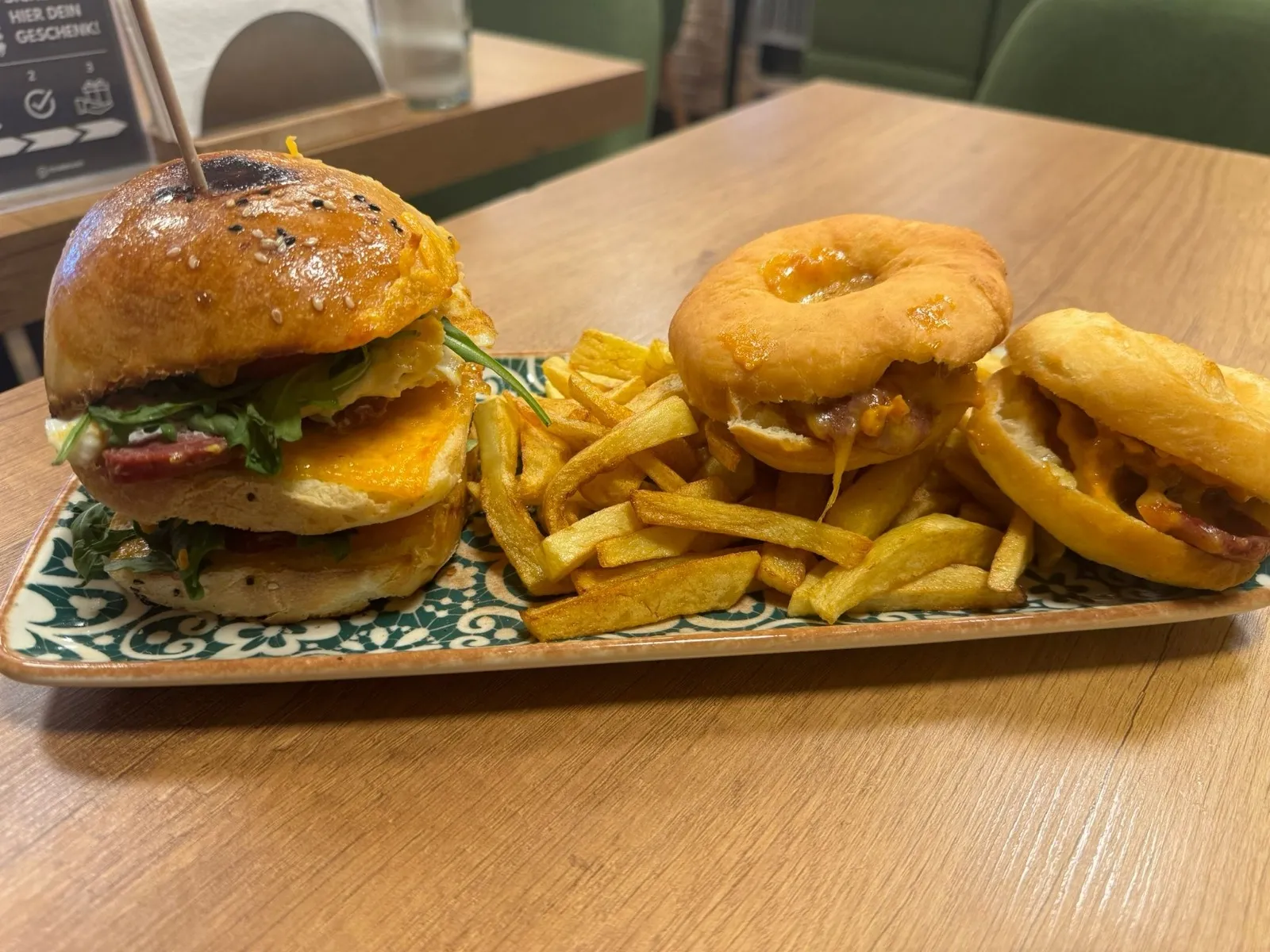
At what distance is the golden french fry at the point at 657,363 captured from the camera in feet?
6.13

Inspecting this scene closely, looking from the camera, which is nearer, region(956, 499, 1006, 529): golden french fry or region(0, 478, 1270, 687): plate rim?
region(0, 478, 1270, 687): plate rim

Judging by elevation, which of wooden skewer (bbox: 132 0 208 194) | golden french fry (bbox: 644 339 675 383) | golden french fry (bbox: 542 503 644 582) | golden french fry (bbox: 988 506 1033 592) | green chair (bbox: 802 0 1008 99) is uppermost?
wooden skewer (bbox: 132 0 208 194)

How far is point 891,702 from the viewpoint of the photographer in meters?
1.50

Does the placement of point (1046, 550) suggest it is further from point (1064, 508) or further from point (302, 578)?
point (302, 578)

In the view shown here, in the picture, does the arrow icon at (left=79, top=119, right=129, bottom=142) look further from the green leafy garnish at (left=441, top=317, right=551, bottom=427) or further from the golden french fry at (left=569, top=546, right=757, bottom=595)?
the golden french fry at (left=569, top=546, right=757, bottom=595)

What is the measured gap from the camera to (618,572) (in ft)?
5.18

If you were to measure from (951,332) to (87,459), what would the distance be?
4.60ft

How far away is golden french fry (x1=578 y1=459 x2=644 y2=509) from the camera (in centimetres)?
167

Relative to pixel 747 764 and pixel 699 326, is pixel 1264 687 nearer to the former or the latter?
pixel 747 764

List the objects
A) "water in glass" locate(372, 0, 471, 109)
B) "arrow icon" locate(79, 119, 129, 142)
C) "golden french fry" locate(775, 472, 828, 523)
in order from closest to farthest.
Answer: "golden french fry" locate(775, 472, 828, 523) < "arrow icon" locate(79, 119, 129, 142) < "water in glass" locate(372, 0, 471, 109)

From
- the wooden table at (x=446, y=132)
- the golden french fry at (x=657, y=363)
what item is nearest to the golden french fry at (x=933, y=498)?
the golden french fry at (x=657, y=363)

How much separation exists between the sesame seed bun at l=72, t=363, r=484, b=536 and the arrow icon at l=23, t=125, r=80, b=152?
7.07 ft

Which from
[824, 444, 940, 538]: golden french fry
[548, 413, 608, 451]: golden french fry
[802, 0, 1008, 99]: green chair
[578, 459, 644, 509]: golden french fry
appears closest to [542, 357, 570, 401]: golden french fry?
[548, 413, 608, 451]: golden french fry

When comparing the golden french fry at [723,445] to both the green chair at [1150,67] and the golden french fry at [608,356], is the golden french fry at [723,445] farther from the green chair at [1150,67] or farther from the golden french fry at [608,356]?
the green chair at [1150,67]
